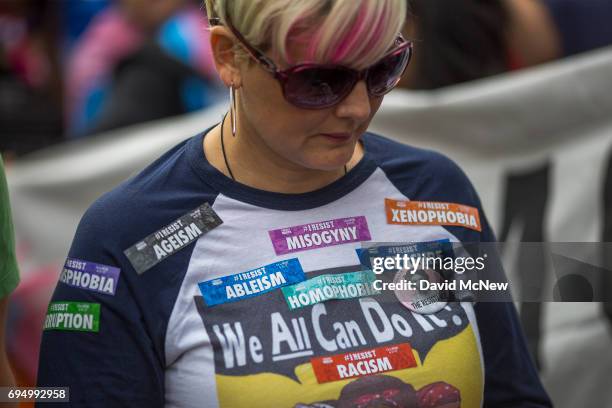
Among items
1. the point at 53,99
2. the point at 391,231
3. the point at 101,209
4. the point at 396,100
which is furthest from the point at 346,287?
the point at 53,99

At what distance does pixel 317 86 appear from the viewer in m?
1.93

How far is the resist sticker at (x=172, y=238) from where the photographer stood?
2.04 m

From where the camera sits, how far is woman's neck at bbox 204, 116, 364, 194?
7.04ft

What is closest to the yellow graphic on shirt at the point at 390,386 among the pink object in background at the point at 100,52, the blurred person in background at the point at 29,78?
the pink object in background at the point at 100,52

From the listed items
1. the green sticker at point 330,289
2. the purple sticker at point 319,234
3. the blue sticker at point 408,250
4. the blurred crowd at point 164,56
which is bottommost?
the green sticker at point 330,289

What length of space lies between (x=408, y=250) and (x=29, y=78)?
144 inches

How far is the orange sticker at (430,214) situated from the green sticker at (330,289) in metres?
0.16

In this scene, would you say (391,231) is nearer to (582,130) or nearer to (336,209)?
(336,209)

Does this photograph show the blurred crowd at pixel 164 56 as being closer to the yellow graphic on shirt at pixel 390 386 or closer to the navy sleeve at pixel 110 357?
the yellow graphic on shirt at pixel 390 386

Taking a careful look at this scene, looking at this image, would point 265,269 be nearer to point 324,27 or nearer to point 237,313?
point 237,313

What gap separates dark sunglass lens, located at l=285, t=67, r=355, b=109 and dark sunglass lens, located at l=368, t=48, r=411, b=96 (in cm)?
6

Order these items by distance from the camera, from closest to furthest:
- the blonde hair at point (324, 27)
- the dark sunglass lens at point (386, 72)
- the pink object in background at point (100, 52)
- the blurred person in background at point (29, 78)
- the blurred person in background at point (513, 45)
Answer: the blonde hair at point (324, 27) → the dark sunglass lens at point (386, 72) → the blurred person in background at point (513, 45) → the pink object in background at point (100, 52) → the blurred person in background at point (29, 78)

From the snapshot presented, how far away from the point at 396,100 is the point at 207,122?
790 millimetres

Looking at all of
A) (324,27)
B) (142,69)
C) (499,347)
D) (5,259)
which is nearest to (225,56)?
(324,27)
